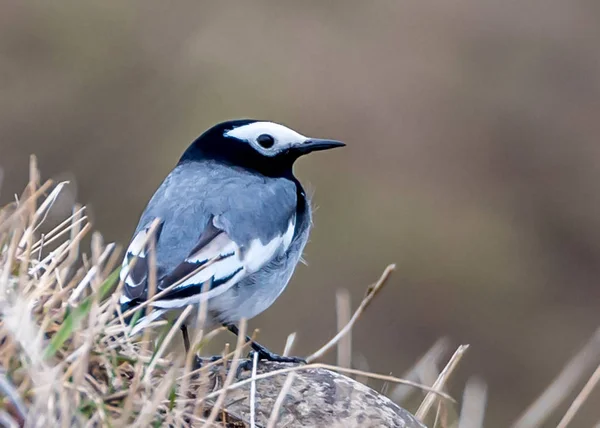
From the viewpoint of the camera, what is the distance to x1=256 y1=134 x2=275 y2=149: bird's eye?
20.0ft

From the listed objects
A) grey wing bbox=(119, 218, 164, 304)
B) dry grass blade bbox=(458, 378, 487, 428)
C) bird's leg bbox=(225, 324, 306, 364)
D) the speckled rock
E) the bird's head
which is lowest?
bird's leg bbox=(225, 324, 306, 364)

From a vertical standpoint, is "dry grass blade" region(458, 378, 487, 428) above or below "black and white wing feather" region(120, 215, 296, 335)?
above

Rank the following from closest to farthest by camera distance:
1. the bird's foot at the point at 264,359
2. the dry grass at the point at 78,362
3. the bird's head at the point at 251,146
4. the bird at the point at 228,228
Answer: the dry grass at the point at 78,362, the bird's foot at the point at 264,359, the bird at the point at 228,228, the bird's head at the point at 251,146

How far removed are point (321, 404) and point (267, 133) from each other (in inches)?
100

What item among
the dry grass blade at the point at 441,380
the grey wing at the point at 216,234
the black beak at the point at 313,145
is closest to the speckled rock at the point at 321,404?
the dry grass blade at the point at 441,380

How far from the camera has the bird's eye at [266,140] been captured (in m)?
6.11

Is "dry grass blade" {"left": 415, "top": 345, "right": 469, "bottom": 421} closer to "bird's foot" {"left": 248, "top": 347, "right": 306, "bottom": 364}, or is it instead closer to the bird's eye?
"bird's foot" {"left": 248, "top": 347, "right": 306, "bottom": 364}

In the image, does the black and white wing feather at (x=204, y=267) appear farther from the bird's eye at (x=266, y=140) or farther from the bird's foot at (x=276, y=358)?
the bird's eye at (x=266, y=140)

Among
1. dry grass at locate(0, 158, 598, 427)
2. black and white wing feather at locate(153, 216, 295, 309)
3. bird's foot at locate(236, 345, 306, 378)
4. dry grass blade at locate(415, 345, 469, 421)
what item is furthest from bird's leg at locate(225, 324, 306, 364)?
dry grass at locate(0, 158, 598, 427)

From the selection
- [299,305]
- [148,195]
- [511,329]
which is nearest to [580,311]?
[511,329]

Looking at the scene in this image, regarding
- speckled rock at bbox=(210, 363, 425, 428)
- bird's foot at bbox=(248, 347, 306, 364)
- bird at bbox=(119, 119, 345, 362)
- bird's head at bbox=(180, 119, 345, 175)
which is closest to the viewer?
speckled rock at bbox=(210, 363, 425, 428)

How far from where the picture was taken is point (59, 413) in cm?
271

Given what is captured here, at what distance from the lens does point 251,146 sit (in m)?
6.11

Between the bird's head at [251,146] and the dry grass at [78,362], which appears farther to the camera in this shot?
the bird's head at [251,146]
